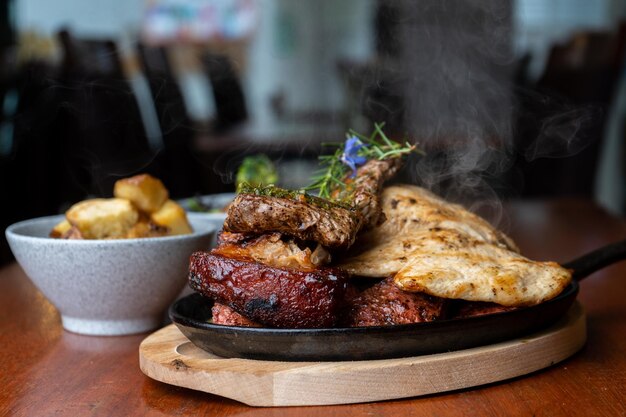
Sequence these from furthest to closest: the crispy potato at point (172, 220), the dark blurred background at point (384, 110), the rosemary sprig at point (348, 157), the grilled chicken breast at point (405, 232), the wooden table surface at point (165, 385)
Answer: the dark blurred background at point (384, 110) → the crispy potato at point (172, 220) → the rosemary sprig at point (348, 157) → the grilled chicken breast at point (405, 232) → the wooden table surface at point (165, 385)

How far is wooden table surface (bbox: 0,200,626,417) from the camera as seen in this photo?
2.67 ft

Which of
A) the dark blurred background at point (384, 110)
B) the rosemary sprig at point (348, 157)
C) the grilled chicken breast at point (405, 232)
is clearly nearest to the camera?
the grilled chicken breast at point (405, 232)

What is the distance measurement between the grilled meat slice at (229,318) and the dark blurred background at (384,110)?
795mm

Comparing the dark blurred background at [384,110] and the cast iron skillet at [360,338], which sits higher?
the cast iron skillet at [360,338]

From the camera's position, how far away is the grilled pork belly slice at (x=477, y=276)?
89 cm

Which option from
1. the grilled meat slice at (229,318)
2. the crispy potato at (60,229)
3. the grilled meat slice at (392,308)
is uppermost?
the crispy potato at (60,229)

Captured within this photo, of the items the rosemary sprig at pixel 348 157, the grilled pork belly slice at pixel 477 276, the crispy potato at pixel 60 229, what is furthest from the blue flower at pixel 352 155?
the crispy potato at pixel 60 229

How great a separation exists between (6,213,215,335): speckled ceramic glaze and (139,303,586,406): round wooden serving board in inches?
10.2

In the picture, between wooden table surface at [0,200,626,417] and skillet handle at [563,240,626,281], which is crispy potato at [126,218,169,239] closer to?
wooden table surface at [0,200,626,417]

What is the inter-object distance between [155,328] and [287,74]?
25.5ft

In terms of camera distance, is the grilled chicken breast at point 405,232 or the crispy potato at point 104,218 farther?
the crispy potato at point 104,218

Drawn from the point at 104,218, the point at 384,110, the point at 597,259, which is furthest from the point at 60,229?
the point at 384,110

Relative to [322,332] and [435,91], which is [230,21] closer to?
[435,91]

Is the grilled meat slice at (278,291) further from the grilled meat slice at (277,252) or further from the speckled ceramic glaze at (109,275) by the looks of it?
the speckled ceramic glaze at (109,275)
